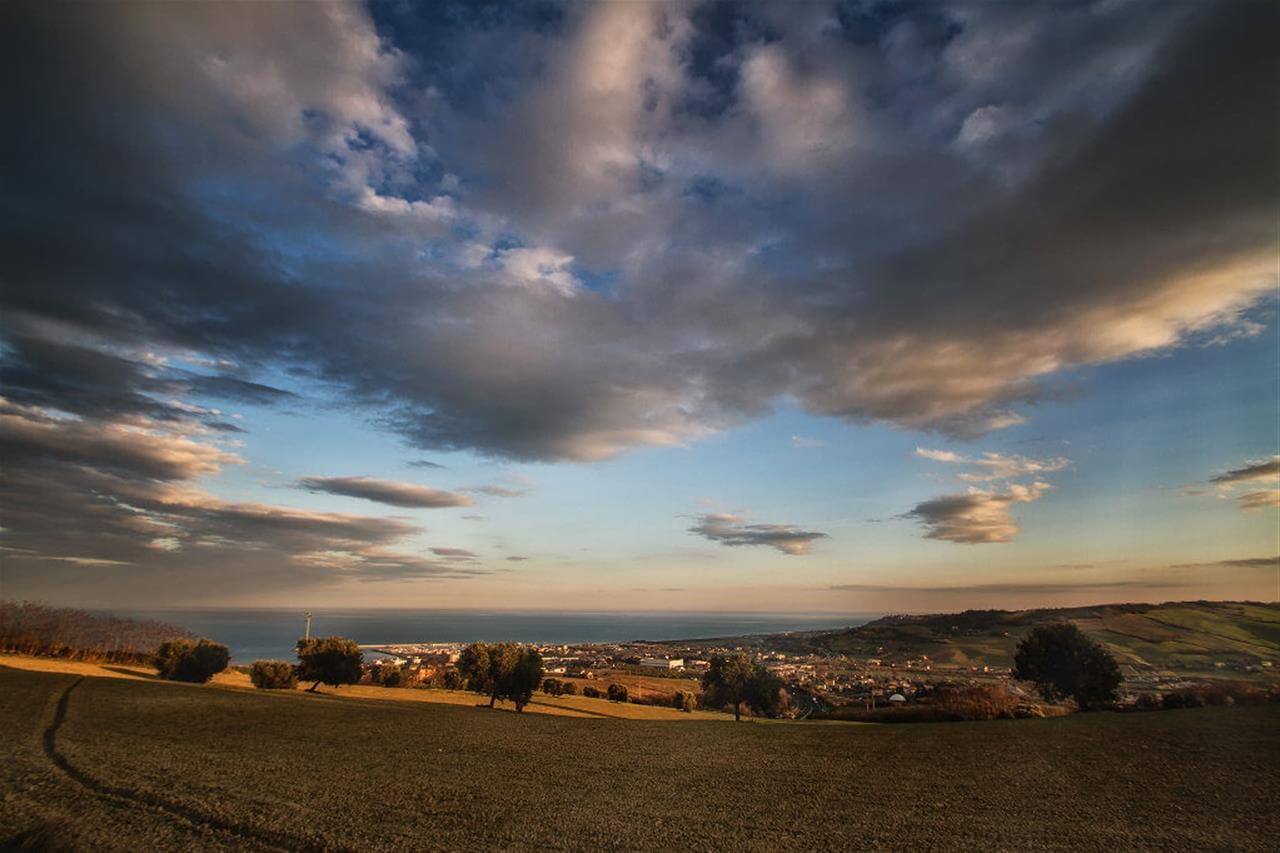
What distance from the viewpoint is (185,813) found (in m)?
16.6

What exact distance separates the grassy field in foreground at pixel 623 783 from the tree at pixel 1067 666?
39.2ft

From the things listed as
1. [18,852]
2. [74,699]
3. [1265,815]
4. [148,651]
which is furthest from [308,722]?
[148,651]

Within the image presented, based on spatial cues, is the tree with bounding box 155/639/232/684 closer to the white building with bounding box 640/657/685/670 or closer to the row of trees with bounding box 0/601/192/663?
the row of trees with bounding box 0/601/192/663

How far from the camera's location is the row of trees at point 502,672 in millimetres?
51719

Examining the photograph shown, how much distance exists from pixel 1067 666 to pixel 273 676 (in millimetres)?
71801

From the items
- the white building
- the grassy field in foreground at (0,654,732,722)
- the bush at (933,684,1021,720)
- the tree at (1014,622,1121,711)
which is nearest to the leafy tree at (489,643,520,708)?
the grassy field in foreground at (0,654,732,722)

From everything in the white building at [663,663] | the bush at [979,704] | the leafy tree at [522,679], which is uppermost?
the leafy tree at [522,679]

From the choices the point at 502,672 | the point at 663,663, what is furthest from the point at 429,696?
the point at 663,663

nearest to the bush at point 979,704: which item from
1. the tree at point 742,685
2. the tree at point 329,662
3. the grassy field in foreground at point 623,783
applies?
the grassy field in foreground at point 623,783

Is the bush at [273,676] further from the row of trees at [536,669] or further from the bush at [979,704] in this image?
the bush at [979,704]

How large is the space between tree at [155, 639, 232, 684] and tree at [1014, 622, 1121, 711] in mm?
77236

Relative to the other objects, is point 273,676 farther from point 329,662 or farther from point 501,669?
point 501,669

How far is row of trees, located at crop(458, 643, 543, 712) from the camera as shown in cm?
5172

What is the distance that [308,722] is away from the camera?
33906mm
